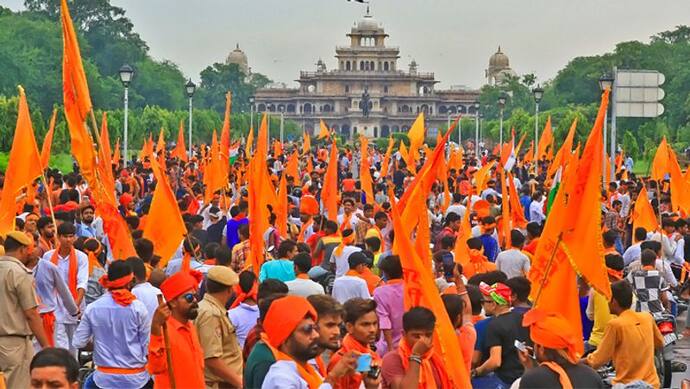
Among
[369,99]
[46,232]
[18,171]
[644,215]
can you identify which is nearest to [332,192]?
[644,215]

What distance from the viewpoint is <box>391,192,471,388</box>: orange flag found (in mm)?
6922

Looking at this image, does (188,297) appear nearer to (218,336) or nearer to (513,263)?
(218,336)

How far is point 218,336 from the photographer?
7363 mm

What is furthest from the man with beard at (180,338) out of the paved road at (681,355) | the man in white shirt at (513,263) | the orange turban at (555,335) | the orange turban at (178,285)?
the paved road at (681,355)

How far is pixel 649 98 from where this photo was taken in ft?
84.1

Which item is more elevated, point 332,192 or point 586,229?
point 586,229

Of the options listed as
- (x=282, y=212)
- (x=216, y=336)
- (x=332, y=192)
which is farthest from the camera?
(x=332, y=192)

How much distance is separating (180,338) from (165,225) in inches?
164

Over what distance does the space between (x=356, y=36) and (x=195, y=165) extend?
99.1 meters

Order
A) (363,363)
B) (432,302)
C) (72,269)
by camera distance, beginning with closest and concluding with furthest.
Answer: (363,363)
(432,302)
(72,269)

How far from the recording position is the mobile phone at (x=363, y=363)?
573 cm

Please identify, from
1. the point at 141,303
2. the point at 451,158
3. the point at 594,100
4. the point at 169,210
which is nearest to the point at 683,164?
the point at 451,158

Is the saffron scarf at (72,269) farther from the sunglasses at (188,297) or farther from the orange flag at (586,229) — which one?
the orange flag at (586,229)

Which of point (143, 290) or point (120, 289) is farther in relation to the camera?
point (143, 290)
